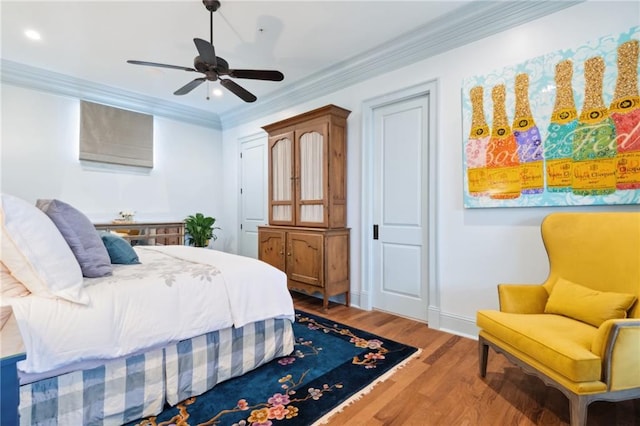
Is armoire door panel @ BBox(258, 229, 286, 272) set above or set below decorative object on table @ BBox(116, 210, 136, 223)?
below

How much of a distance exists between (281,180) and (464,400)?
2975 mm

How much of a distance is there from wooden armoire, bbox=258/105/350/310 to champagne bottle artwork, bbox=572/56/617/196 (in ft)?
6.88

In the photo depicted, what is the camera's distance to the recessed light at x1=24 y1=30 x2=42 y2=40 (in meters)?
2.98

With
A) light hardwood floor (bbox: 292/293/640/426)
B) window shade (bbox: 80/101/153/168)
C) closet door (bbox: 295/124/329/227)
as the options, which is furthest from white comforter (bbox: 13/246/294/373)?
window shade (bbox: 80/101/153/168)

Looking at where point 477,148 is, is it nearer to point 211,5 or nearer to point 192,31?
point 211,5

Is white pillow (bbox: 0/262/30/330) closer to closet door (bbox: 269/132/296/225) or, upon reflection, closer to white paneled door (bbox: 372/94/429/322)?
closet door (bbox: 269/132/296/225)

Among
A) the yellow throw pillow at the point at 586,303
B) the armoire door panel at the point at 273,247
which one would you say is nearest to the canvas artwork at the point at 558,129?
the yellow throw pillow at the point at 586,303

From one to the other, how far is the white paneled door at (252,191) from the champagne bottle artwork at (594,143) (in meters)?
3.77

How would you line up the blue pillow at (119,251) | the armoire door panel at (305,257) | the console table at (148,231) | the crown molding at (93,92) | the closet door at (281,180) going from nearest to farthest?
the blue pillow at (119,251) → the armoire door panel at (305,257) → the crown molding at (93,92) → the closet door at (281,180) → the console table at (148,231)

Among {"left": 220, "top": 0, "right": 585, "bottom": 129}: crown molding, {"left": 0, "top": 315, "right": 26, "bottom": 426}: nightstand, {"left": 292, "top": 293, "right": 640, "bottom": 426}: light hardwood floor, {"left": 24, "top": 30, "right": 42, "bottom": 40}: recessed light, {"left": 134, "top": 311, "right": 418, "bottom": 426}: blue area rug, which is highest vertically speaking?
{"left": 24, "top": 30, "right": 42, "bottom": 40}: recessed light

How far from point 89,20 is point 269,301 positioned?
3042mm

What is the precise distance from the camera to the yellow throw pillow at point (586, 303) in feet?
5.31

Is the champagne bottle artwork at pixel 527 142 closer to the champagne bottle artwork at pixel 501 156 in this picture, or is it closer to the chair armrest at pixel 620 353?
the champagne bottle artwork at pixel 501 156

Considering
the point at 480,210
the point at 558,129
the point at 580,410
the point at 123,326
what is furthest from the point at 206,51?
the point at 580,410
